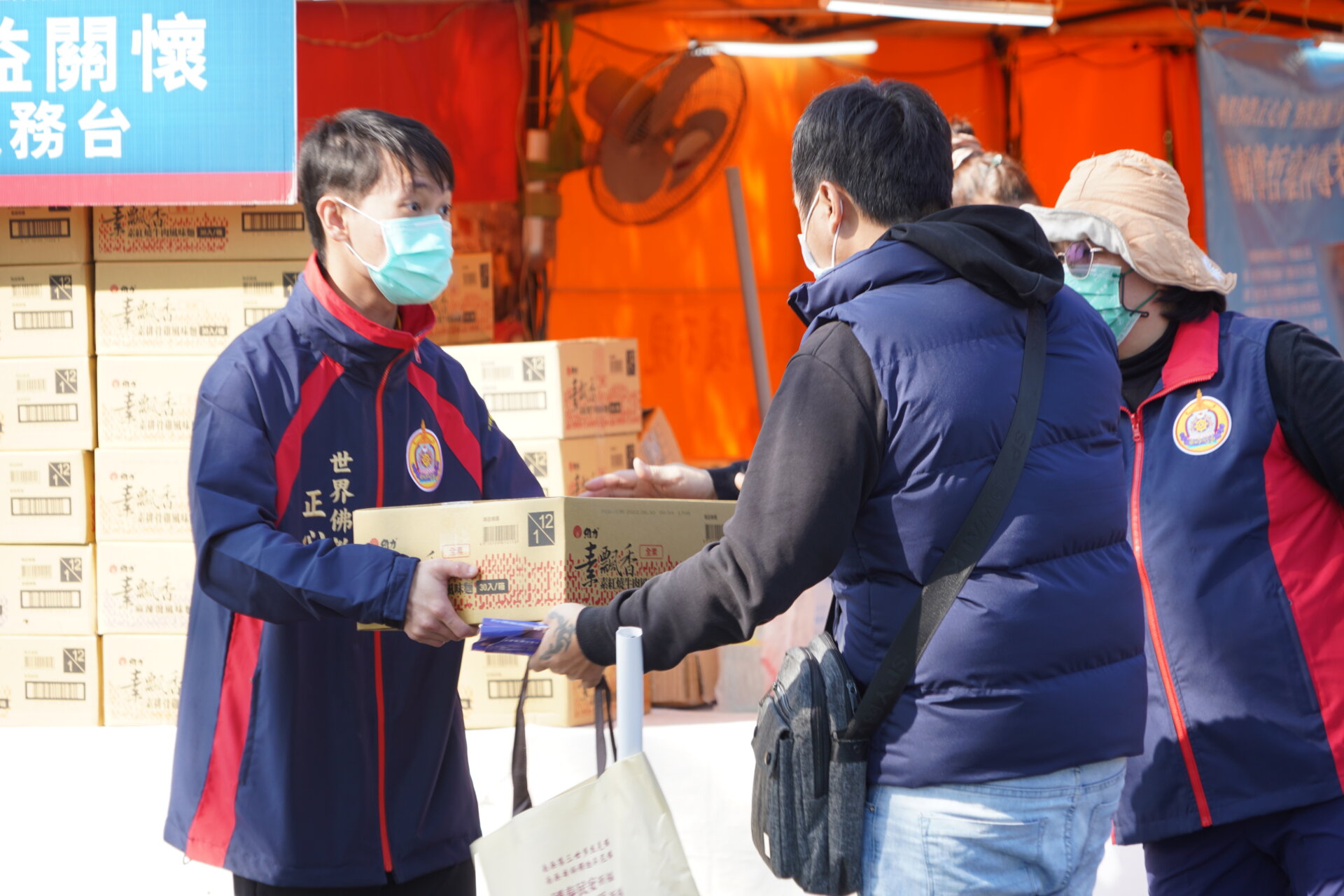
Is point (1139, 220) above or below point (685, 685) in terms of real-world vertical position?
above

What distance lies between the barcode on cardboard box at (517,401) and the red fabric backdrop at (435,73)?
5.34 feet

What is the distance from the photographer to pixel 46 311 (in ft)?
11.8

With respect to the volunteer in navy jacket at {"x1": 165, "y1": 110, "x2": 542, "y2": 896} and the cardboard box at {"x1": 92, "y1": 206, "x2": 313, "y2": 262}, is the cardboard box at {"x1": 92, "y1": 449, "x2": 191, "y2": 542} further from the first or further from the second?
the volunteer in navy jacket at {"x1": 165, "y1": 110, "x2": 542, "y2": 896}

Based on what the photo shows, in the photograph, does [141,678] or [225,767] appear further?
[141,678]

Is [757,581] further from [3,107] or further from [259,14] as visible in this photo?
[3,107]

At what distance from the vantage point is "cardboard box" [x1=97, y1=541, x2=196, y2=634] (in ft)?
11.6

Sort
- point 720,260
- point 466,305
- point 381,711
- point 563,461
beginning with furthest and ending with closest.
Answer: point 720,260 → point 466,305 → point 563,461 → point 381,711

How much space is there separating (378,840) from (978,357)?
4.48 feet

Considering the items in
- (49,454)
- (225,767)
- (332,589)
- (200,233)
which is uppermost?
(200,233)

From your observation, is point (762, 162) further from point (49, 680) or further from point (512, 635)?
point (512, 635)

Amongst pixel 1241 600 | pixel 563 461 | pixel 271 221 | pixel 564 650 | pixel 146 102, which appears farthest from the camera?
pixel 563 461

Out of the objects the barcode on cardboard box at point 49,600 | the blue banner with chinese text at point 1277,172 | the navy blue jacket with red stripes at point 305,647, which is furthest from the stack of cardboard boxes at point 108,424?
the blue banner with chinese text at point 1277,172

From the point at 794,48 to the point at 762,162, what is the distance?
610 millimetres

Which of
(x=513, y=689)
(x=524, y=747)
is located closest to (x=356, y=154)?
(x=524, y=747)
